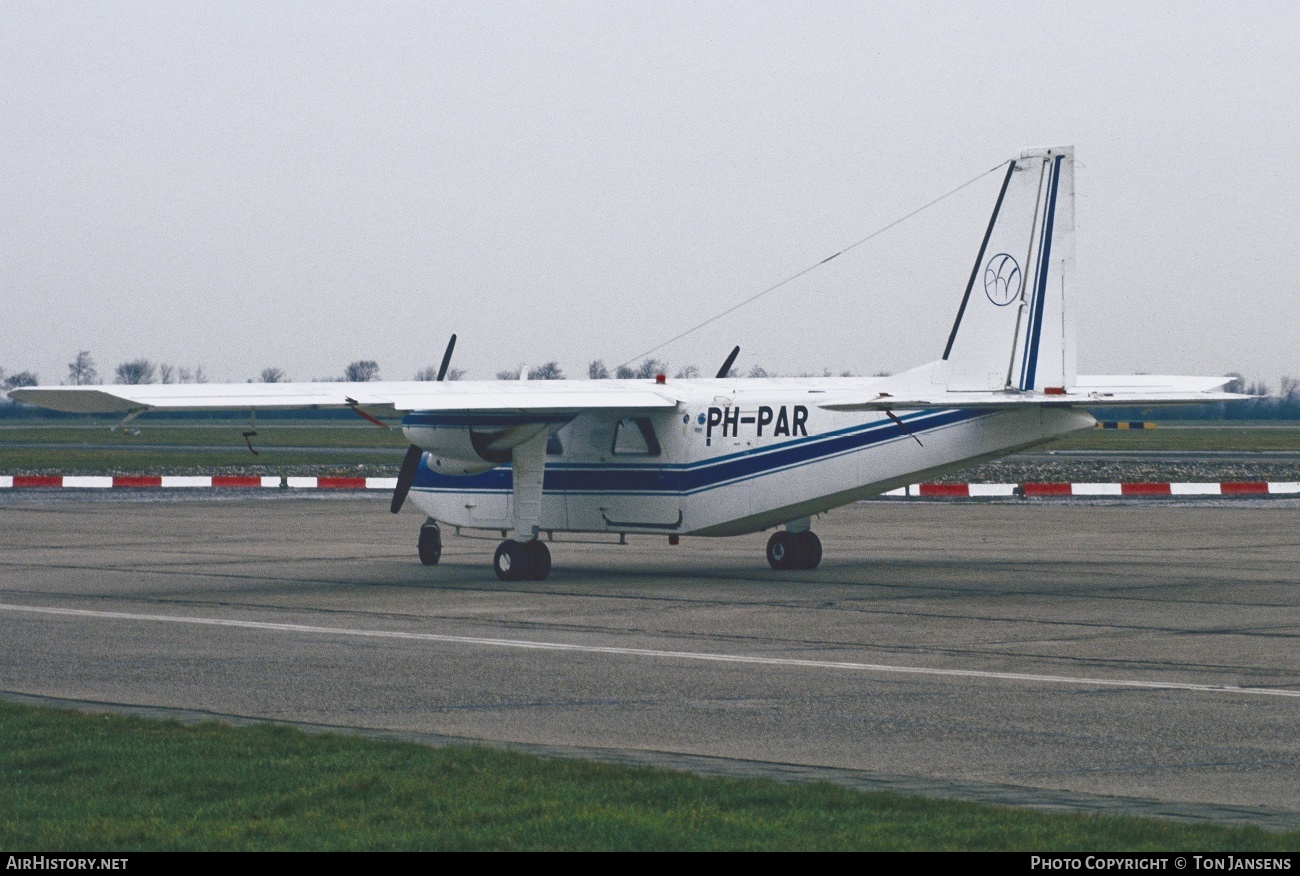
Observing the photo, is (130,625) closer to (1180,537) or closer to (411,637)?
(411,637)

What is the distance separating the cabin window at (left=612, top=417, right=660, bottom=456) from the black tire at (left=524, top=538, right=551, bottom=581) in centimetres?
190

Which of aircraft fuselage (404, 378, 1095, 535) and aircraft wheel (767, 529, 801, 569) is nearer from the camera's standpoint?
aircraft fuselage (404, 378, 1095, 535)

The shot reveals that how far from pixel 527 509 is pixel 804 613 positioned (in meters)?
6.16

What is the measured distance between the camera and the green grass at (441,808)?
8484 mm

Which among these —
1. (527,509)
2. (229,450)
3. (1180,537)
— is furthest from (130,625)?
(229,450)

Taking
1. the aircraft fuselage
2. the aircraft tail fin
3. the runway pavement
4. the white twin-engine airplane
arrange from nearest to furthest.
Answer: the runway pavement < the white twin-engine airplane < the aircraft tail fin < the aircraft fuselage

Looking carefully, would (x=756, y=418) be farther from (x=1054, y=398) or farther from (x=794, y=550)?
(x=1054, y=398)

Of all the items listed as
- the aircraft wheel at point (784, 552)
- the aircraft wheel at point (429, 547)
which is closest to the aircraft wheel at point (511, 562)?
the aircraft wheel at point (429, 547)

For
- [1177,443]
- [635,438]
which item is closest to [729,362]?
[635,438]

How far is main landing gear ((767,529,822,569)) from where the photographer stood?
2609 cm

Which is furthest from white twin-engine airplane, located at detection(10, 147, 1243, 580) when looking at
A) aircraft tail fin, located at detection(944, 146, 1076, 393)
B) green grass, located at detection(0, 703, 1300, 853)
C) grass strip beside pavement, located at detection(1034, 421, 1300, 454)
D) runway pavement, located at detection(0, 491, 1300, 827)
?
grass strip beside pavement, located at detection(1034, 421, 1300, 454)

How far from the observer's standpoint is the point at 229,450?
79.9 meters

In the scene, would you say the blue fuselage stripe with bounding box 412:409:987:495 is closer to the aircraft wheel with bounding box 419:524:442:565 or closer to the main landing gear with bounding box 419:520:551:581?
the aircraft wheel with bounding box 419:524:442:565

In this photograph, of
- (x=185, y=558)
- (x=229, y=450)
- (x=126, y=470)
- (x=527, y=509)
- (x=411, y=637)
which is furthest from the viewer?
(x=229, y=450)
